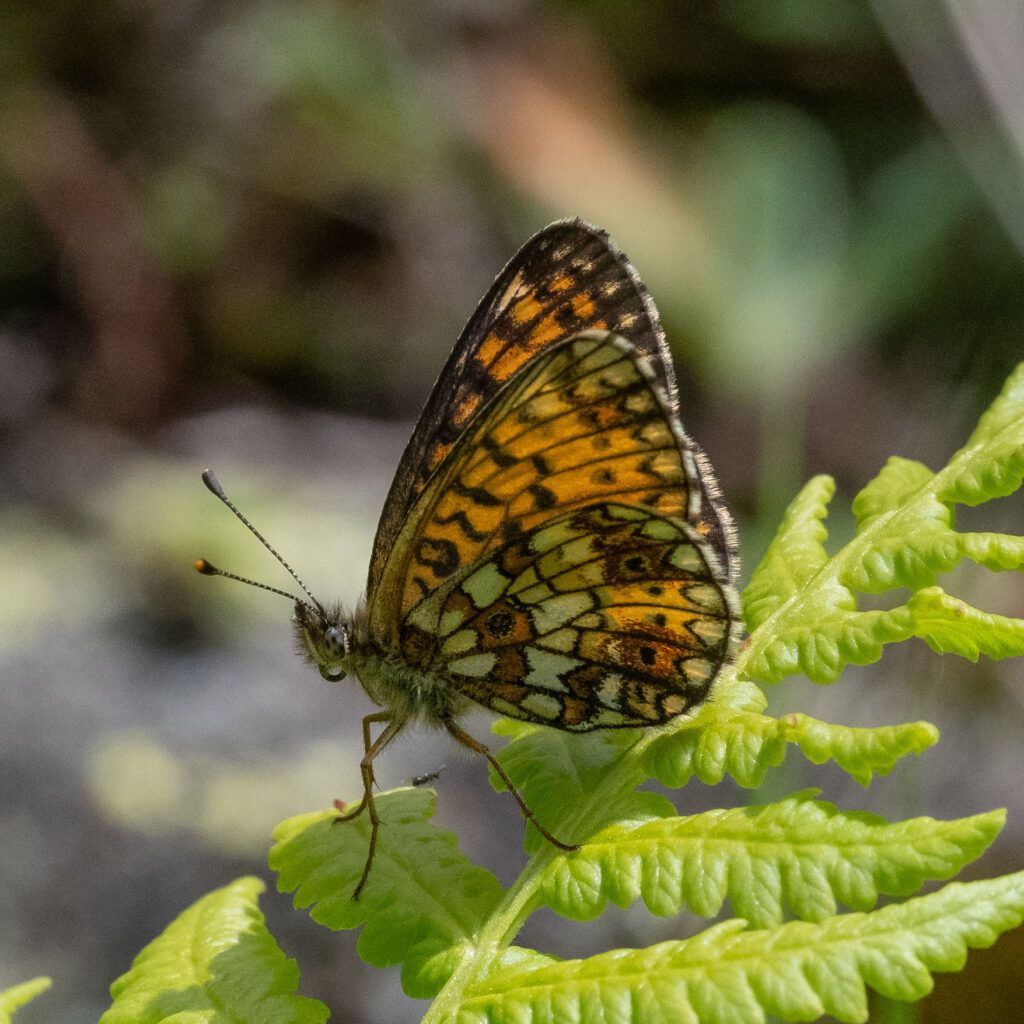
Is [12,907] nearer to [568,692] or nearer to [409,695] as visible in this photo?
[409,695]

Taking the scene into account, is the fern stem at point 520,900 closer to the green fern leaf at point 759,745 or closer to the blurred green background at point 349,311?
the green fern leaf at point 759,745

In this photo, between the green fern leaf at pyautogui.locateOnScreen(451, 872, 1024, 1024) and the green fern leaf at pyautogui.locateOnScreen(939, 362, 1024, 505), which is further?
the green fern leaf at pyautogui.locateOnScreen(939, 362, 1024, 505)

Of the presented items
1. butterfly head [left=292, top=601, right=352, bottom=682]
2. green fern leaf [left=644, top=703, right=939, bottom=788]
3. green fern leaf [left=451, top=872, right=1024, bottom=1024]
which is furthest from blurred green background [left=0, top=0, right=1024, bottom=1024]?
green fern leaf [left=451, top=872, right=1024, bottom=1024]

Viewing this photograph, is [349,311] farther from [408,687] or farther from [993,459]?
[993,459]

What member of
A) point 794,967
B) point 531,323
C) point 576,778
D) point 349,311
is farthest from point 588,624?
point 349,311

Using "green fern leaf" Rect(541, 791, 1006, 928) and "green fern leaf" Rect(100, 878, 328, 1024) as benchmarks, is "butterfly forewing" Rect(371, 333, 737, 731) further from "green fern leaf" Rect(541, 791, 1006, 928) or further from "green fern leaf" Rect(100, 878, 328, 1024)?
"green fern leaf" Rect(100, 878, 328, 1024)

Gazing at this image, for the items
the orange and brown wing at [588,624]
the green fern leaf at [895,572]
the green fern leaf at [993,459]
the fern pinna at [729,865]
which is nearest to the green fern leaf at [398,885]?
the fern pinna at [729,865]

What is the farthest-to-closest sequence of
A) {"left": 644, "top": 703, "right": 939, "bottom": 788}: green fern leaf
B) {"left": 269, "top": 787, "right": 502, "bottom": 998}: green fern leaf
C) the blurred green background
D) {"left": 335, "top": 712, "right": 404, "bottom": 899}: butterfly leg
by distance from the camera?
the blurred green background → {"left": 335, "top": 712, "right": 404, "bottom": 899}: butterfly leg → {"left": 269, "top": 787, "right": 502, "bottom": 998}: green fern leaf → {"left": 644, "top": 703, "right": 939, "bottom": 788}: green fern leaf

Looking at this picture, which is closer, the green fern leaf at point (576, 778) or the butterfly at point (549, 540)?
the green fern leaf at point (576, 778)
